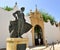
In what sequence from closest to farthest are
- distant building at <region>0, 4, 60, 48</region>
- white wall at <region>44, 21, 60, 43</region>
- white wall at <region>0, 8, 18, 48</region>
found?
white wall at <region>0, 8, 18, 48</region>, distant building at <region>0, 4, 60, 48</region>, white wall at <region>44, 21, 60, 43</region>

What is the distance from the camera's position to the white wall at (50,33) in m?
26.8

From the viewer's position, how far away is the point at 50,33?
27.7 metres

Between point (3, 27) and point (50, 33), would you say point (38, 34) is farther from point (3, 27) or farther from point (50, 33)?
point (3, 27)

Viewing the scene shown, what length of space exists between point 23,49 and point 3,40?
8.95 meters

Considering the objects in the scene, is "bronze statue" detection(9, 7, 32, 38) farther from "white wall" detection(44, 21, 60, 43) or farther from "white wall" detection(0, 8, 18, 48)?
"white wall" detection(44, 21, 60, 43)

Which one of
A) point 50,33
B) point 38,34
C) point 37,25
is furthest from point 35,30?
point 50,33

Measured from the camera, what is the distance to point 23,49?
32.3 ft

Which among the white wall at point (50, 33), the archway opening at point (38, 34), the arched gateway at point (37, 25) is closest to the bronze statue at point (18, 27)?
the arched gateway at point (37, 25)

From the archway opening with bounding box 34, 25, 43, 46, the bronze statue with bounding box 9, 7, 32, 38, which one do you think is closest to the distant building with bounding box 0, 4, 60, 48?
the archway opening with bounding box 34, 25, 43, 46

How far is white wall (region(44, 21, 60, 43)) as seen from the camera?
26.8 m

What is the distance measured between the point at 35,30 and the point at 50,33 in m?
3.00

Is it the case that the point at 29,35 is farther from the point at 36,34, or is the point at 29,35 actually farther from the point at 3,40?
the point at 3,40

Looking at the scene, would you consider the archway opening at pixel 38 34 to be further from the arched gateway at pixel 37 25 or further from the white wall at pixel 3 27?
the white wall at pixel 3 27

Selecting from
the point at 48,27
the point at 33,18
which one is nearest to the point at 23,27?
the point at 33,18
